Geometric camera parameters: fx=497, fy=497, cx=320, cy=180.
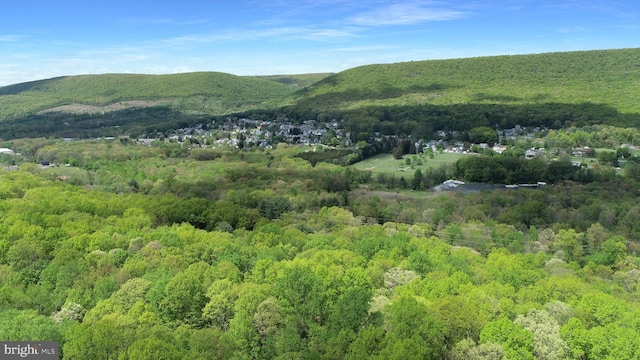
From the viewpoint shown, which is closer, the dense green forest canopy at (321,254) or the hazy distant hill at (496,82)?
the dense green forest canopy at (321,254)

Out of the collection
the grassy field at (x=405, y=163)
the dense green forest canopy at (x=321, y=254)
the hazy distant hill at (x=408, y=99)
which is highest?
the hazy distant hill at (x=408, y=99)

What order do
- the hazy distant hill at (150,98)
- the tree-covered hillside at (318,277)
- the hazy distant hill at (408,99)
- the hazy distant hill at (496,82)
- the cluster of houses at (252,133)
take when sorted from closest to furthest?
the tree-covered hillside at (318,277), the cluster of houses at (252,133), the hazy distant hill at (408,99), the hazy distant hill at (496,82), the hazy distant hill at (150,98)

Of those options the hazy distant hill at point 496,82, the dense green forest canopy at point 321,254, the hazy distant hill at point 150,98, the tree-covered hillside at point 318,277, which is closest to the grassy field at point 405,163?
the dense green forest canopy at point 321,254

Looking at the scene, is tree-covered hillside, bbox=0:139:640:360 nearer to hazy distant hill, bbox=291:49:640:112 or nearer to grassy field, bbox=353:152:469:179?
grassy field, bbox=353:152:469:179

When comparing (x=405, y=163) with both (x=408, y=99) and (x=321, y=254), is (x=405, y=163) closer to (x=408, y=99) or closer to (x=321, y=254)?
(x=321, y=254)

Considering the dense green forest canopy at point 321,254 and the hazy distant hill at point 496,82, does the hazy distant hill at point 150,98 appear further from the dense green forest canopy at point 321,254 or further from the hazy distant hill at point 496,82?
the dense green forest canopy at point 321,254

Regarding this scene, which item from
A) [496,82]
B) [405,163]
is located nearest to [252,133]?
[405,163]

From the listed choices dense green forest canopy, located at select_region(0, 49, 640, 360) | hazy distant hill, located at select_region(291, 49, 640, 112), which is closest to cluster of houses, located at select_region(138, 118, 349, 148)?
dense green forest canopy, located at select_region(0, 49, 640, 360)
